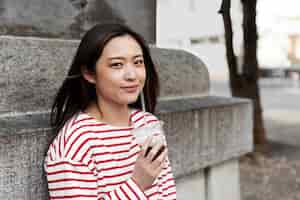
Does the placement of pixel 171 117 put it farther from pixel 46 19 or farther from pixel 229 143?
pixel 46 19

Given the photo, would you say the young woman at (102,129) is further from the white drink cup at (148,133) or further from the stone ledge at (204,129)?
the stone ledge at (204,129)

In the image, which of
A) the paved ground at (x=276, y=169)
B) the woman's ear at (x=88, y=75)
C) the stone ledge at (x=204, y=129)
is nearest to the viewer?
the woman's ear at (x=88, y=75)

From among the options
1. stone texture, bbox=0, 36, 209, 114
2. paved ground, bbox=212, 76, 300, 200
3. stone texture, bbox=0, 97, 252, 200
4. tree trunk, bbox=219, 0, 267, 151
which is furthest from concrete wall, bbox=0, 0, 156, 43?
tree trunk, bbox=219, 0, 267, 151

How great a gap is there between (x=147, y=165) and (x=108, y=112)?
0.29 meters

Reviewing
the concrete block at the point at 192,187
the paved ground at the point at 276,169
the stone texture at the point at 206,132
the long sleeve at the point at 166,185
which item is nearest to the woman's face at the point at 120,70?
the long sleeve at the point at 166,185

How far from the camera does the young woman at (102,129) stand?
137cm

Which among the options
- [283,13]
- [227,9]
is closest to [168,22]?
[283,13]

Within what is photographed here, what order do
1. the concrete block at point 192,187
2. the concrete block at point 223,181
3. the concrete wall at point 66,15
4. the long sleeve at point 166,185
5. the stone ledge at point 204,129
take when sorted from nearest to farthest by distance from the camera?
the long sleeve at point 166,185 < the concrete wall at point 66,15 < the stone ledge at point 204,129 < the concrete block at point 192,187 < the concrete block at point 223,181

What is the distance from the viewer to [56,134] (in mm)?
1528

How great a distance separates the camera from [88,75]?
150 centimetres

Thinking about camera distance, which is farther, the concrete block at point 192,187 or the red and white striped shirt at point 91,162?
the concrete block at point 192,187

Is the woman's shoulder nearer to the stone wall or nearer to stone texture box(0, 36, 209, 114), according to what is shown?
the stone wall

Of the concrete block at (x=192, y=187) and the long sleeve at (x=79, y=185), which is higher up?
the long sleeve at (x=79, y=185)

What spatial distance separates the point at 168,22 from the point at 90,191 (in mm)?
26072
